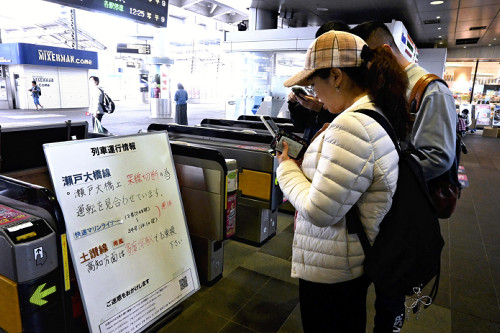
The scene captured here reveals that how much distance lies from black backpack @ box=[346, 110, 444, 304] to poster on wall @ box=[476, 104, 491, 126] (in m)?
15.5

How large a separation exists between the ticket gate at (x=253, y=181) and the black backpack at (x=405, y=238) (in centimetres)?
189

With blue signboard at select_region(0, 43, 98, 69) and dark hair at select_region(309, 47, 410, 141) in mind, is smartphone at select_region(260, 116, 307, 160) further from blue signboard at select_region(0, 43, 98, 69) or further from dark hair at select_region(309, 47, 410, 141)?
blue signboard at select_region(0, 43, 98, 69)

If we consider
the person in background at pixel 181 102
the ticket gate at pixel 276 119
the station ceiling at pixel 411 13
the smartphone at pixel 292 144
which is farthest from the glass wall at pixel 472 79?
the smartphone at pixel 292 144

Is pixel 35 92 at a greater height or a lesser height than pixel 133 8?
lesser

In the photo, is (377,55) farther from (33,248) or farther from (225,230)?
(225,230)

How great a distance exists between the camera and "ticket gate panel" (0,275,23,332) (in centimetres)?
125

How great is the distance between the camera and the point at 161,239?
1.96m

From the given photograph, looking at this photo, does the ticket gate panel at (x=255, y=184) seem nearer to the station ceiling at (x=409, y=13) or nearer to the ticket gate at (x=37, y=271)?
the ticket gate at (x=37, y=271)

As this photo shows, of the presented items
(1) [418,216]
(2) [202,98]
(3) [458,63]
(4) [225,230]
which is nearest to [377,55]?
(1) [418,216]

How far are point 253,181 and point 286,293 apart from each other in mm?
1063

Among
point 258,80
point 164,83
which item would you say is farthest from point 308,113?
point 164,83

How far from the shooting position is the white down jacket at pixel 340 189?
1005mm

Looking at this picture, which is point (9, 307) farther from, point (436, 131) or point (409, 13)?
point (409, 13)

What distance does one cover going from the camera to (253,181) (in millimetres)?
3146
